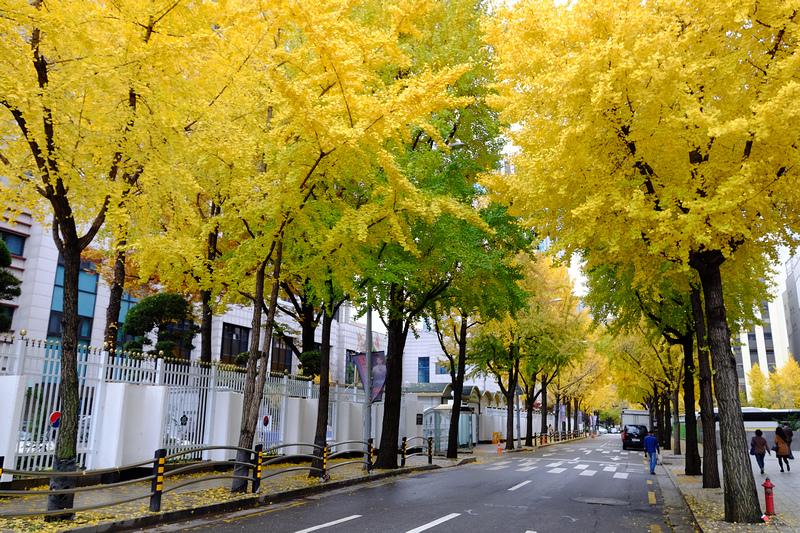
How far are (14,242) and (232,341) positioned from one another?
14.3m

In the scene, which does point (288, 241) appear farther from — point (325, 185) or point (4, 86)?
point (4, 86)

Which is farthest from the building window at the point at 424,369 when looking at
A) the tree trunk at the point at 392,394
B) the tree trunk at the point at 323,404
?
the tree trunk at the point at 323,404

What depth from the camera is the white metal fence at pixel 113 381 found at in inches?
408

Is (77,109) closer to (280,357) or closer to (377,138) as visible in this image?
(377,138)

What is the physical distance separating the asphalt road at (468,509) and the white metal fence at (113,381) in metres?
4.26

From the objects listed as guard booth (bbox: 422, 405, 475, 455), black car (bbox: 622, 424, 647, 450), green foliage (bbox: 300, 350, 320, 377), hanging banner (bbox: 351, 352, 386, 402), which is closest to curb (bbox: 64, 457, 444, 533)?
hanging banner (bbox: 351, 352, 386, 402)

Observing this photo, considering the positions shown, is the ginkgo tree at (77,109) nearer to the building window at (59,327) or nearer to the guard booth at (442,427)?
the guard booth at (442,427)

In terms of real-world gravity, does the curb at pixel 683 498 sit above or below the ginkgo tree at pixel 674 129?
below

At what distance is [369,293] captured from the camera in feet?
45.7

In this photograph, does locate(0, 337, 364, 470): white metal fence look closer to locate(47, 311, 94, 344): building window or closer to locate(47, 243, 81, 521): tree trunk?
locate(47, 243, 81, 521): tree trunk

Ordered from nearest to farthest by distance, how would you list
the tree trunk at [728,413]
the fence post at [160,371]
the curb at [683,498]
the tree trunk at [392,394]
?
the tree trunk at [728,413] < the curb at [683,498] < the fence post at [160,371] < the tree trunk at [392,394]

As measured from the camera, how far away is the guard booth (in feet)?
90.0

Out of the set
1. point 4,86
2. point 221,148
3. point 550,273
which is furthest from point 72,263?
point 550,273

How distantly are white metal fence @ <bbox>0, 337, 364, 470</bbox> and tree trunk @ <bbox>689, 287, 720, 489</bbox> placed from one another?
12295mm
